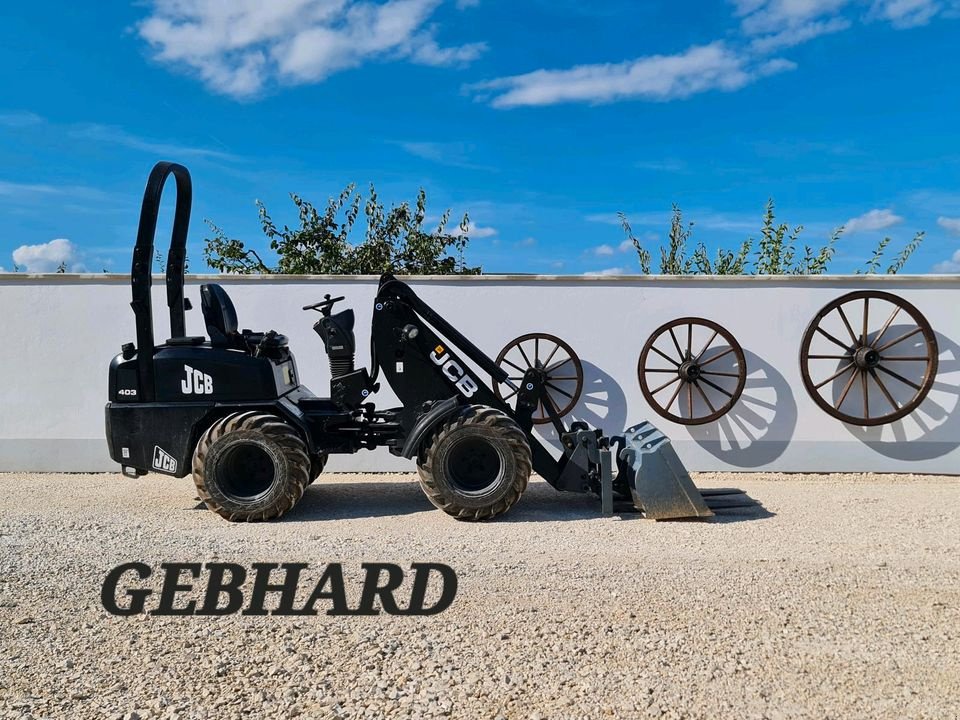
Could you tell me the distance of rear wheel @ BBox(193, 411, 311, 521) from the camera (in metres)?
6.09

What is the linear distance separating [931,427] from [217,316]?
7.49m

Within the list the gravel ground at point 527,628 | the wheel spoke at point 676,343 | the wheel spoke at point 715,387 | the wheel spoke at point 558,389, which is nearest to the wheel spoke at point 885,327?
the wheel spoke at point 715,387

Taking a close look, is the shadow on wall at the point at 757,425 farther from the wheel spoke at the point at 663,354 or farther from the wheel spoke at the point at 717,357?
the wheel spoke at the point at 663,354

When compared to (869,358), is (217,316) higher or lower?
higher

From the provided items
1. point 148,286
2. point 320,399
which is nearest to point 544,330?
point 320,399

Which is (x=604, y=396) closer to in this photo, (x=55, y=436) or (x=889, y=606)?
(x=889, y=606)

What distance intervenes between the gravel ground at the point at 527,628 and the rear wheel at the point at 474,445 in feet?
0.72

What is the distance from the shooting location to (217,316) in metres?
6.43

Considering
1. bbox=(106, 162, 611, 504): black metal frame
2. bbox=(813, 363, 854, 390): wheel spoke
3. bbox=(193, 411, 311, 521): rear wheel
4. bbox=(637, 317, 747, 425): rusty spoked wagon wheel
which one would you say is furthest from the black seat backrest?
bbox=(813, 363, 854, 390): wheel spoke

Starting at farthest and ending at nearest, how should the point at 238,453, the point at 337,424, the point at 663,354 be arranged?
the point at 663,354, the point at 337,424, the point at 238,453

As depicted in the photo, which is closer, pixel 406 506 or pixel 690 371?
pixel 406 506

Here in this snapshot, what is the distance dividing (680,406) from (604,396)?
83cm

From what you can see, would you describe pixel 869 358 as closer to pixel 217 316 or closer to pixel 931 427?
pixel 931 427

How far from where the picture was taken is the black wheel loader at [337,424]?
6.13 m
